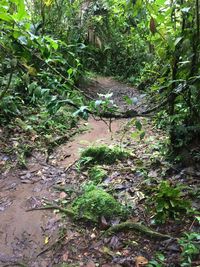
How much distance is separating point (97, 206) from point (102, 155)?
128 cm

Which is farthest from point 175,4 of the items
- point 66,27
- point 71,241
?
point 66,27

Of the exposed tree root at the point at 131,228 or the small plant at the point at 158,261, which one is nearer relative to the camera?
the small plant at the point at 158,261

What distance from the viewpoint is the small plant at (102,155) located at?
15.1 ft

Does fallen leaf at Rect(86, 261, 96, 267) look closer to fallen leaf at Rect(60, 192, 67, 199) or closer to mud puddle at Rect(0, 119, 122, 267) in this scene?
mud puddle at Rect(0, 119, 122, 267)

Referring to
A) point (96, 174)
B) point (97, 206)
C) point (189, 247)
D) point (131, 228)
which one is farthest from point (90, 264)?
point (96, 174)

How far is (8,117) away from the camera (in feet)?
19.2

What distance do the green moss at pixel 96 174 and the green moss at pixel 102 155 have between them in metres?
0.24

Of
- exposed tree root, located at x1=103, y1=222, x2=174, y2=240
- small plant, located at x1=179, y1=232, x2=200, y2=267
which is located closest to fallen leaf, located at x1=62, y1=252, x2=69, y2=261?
exposed tree root, located at x1=103, y1=222, x2=174, y2=240

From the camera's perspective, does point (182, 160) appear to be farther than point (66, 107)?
No

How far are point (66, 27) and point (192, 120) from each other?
6.51 meters

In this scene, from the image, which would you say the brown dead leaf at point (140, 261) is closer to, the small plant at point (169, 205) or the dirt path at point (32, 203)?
the small plant at point (169, 205)

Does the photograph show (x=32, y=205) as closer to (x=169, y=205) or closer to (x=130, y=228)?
(x=130, y=228)

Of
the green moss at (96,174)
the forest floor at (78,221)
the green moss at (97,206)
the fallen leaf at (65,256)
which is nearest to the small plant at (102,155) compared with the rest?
the forest floor at (78,221)

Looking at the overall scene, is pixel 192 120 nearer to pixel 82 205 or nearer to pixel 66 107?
pixel 82 205
